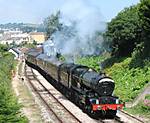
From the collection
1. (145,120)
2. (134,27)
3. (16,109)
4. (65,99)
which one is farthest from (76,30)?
(16,109)

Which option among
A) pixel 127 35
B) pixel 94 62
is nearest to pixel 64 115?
pixel 127 35

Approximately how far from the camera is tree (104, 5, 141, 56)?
4872 centimetres

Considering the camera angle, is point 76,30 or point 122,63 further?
point 76,30

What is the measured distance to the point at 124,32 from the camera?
48719 mm

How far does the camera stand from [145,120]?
79.9 ft

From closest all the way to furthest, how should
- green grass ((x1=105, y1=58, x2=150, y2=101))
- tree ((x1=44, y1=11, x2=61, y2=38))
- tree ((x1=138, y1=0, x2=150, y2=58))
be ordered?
green grass ((x1=105, y1=58, x2=150, y2=101)) → tree ((x1=138, y1=0, x2=150, y2=58)) → tree ((x1=44, y1=11, x2=61, y2=38))

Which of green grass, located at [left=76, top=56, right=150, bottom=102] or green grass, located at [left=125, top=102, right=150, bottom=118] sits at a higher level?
green grass, located at [left=76, top=56, right=150, bottom=102]

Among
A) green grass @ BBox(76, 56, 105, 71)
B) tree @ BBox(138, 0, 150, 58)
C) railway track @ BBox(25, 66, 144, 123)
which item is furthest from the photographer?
green grass @ BBox(76, 56, 105, 71)

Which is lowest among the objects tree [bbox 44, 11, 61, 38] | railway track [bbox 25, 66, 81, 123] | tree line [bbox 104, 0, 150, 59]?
railway track [bbox 25, 66, 81, 123]

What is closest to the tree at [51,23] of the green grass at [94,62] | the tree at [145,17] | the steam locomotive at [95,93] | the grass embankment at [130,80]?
the green grass at [94,62]

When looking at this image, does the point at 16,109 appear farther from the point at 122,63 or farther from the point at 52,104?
the point at 122,63

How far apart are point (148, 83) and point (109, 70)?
14.8 metres

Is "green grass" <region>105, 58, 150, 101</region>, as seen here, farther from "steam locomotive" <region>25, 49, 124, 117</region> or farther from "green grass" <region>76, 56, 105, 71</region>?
"green grass" <region>76, 56, 105, 71</region>

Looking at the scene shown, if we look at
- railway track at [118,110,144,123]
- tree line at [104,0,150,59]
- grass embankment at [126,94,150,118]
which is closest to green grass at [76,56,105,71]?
tree line at [104,0,150,59]
